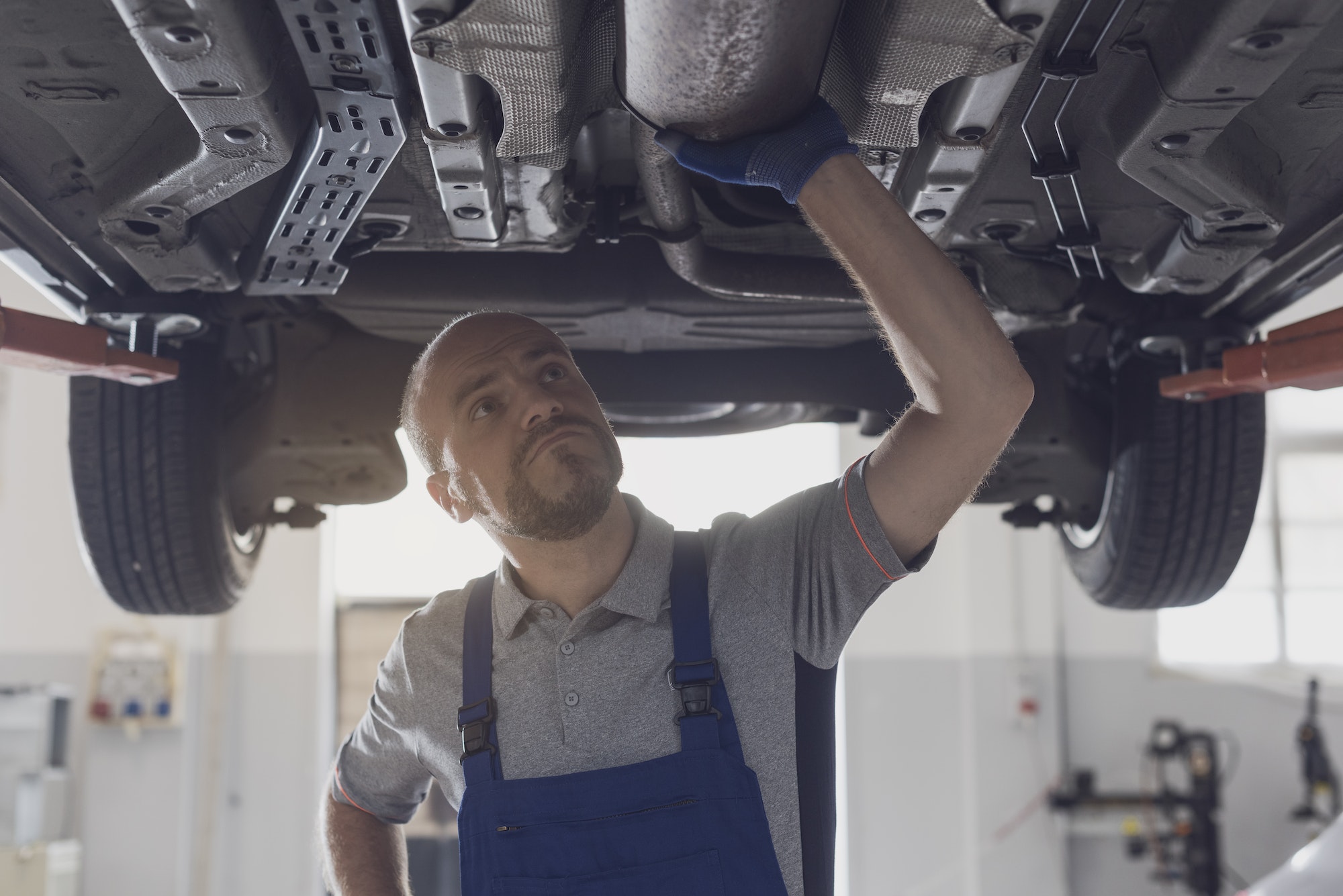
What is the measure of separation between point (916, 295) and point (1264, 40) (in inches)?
13.9

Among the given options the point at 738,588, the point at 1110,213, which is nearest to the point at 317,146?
the point at 738,588

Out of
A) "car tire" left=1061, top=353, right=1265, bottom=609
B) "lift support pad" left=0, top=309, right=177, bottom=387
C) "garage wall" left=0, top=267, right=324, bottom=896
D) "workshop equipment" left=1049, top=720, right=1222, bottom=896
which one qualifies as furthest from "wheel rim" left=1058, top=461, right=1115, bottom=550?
"garage wall" left=0, top=267, right=324, bottom=896

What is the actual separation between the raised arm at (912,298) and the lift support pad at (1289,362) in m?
0.38

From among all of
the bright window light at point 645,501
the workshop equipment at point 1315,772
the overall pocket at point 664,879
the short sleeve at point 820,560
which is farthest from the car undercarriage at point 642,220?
the workshop equipment at point 1315,772

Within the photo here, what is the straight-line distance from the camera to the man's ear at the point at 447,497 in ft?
5.38

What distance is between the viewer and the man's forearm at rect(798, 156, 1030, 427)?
1.06 meters

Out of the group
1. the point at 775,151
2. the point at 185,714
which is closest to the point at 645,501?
the point at 185,714

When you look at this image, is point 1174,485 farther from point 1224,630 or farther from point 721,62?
point 1224,630

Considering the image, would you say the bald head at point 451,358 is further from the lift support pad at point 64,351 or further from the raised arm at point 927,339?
the raised arm at point 927,339

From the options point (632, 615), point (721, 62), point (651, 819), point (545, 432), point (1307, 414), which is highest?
point (1307, 414)

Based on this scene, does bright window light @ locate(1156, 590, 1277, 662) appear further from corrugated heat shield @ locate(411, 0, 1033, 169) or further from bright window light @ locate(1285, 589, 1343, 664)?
corrugated heat shield @ locate(411, 0, 1033, 169)

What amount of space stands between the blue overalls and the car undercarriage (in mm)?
520

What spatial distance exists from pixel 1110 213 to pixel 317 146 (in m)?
0.93

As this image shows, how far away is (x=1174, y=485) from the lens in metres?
1.75
